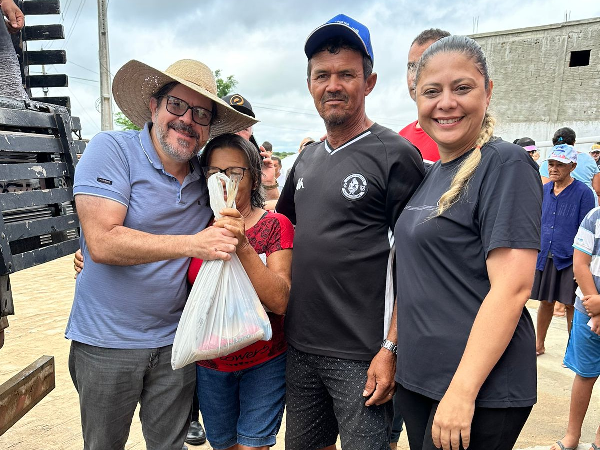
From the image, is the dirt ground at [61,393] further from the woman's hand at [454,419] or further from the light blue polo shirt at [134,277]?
the woman's hand at [454,419]

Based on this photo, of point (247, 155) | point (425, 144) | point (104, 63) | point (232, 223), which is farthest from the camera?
point (104, 63)

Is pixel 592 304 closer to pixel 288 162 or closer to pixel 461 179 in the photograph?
pixel 461 179

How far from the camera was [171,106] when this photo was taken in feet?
6.75

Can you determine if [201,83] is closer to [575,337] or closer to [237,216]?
[237,216]

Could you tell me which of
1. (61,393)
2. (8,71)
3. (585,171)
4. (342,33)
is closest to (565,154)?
(585,171)

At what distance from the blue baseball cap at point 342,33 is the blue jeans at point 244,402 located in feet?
4.95

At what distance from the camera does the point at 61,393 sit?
4043 mm

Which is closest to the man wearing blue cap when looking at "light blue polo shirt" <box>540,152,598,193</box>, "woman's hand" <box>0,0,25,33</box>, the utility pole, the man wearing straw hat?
the man wearing straw hat

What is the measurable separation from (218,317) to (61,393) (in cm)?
313

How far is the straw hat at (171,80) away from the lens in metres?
2.08

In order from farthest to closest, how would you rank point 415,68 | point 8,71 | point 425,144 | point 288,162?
point 288,162 < point 415,68 < point 425,144 < point 8,71

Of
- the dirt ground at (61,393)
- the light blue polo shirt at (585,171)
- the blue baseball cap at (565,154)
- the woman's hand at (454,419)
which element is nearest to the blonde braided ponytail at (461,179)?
the woman's hand at (454,419)

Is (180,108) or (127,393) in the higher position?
(180,108)

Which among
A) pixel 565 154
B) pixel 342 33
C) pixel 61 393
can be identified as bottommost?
pixel 61 393
